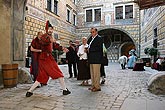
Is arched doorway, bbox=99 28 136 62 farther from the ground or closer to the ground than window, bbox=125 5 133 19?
closer to the ground

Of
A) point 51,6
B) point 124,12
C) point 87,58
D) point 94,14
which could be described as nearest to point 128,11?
point 124,12

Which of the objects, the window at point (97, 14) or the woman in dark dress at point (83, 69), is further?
the window at point (97, 14)

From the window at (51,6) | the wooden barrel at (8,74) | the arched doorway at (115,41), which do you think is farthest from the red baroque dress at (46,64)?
the arched doorway at (115,41)

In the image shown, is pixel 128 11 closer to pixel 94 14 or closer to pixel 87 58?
pixel 94 14

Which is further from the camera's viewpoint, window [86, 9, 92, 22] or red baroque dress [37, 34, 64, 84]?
window [86, 9, 92, 22]

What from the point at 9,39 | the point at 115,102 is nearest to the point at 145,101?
the point at 115,102

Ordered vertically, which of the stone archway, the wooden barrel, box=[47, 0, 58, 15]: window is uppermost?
box=[47, 0, 58, 15]: window

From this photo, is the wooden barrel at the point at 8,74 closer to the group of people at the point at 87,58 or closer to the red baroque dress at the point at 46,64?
the red baroque dress at the point at 46,64

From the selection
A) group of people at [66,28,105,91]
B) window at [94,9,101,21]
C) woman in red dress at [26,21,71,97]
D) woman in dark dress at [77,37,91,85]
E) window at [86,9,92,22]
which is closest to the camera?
woman in red dress at [26,21,71,97]

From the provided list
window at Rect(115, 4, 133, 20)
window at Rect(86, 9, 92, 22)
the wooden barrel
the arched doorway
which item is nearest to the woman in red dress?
the wooden barrel

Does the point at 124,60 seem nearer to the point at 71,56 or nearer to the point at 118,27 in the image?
the point at 71,56

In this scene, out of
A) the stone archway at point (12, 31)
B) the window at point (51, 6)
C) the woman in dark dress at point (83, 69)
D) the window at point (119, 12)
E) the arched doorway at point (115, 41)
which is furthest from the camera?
the arched doorway at point (115, 41)

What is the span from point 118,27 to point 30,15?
1234cm

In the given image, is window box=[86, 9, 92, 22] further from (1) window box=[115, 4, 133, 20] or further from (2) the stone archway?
(2) the stone archway
